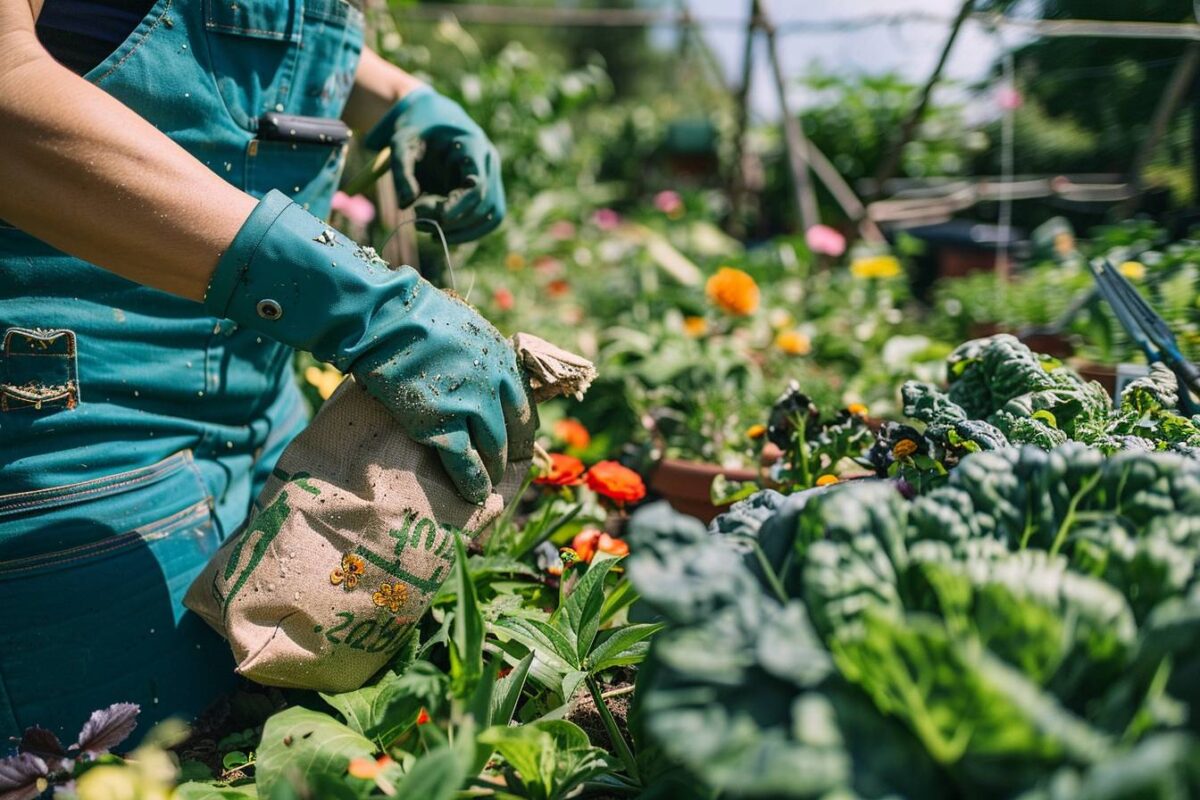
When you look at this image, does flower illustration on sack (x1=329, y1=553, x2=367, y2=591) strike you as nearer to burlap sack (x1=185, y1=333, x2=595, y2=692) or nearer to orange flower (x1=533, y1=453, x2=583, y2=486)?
burlap sack (x1=185, y1=333, x2=595, y2=692)

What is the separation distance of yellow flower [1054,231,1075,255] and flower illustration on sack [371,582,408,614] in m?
3.19

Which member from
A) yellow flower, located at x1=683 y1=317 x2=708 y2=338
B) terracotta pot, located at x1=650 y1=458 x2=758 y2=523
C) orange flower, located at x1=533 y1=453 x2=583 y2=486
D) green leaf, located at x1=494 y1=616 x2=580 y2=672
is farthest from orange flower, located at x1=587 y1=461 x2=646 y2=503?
yellow flower, located at x1=683 y1=317 x2=708 y2=338

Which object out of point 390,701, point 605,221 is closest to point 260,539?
point 390,701

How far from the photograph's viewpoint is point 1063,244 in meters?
3.62

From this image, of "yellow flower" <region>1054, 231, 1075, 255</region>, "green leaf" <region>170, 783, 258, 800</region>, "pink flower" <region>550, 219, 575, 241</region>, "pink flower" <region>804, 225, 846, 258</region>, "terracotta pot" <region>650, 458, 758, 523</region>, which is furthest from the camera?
"pink flower" <region>550, 219, 575, 241</region>

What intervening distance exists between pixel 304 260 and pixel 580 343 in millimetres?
2128

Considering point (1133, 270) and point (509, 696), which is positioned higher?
point (1133, 270)

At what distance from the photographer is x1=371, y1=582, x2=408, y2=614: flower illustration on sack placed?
1269 mm

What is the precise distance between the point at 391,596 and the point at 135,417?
0.65m

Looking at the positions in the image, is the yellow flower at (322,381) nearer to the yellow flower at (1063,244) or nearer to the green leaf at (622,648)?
the green leaf at (622,648)

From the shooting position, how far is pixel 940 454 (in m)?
1.32

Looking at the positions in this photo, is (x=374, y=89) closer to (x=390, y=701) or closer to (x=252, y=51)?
(x=252, y=51)

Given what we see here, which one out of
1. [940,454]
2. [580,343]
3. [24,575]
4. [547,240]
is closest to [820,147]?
[547,240]

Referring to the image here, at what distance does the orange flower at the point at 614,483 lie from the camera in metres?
1.77
